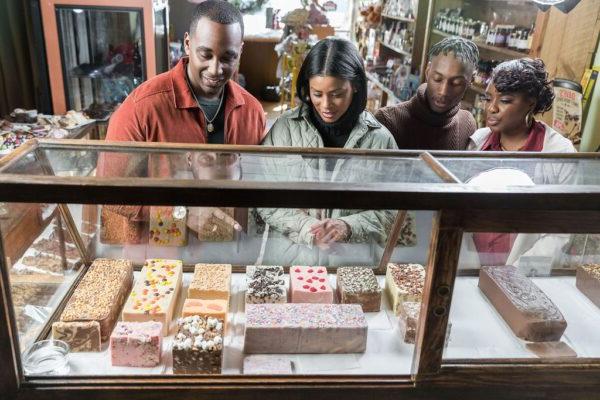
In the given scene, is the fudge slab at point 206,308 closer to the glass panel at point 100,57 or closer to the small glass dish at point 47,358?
the small glass dish at point 47,358

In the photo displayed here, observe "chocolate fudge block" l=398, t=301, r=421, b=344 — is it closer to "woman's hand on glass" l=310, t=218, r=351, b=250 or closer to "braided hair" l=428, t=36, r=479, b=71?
"woman's hand on glass" l=310, t=218, r=351, b=250

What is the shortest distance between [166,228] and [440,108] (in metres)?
1.44

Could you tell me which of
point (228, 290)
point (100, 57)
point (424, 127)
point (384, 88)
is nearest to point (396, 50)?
point (384, 88)

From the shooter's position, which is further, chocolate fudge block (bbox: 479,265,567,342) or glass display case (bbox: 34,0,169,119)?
glass display case (bbox: 34,0,169,119)

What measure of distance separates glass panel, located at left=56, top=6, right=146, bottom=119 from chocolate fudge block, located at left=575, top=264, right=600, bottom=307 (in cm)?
336

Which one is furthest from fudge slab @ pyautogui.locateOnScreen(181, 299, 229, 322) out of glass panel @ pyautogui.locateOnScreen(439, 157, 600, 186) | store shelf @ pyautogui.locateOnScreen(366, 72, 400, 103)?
store shelf @ pyautogui.locateOnScreen(366, 72, 400, 103)

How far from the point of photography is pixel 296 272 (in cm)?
170

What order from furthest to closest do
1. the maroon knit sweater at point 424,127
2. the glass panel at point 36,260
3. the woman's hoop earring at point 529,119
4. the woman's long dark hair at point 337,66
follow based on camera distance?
the maroon knit sweater at point 424,127 < the woman's hoop earring at point 529,119 < the woman's long dark hair at point 337,66 < the glass panel at point 36,260

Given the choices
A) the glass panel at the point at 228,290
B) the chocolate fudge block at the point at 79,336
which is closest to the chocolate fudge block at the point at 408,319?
the glass panel at the point at 228,290

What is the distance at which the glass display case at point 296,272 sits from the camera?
108 cm

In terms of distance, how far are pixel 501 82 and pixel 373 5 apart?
5.38 m

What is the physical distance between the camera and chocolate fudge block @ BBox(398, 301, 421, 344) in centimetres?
143

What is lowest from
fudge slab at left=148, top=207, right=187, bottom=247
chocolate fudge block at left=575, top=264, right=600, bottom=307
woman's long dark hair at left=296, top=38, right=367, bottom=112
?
chocolate fudge block at left=575, top=264, right=600, bottom=307

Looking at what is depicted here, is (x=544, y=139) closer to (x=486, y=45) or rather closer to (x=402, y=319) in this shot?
(x=402, y=319)
